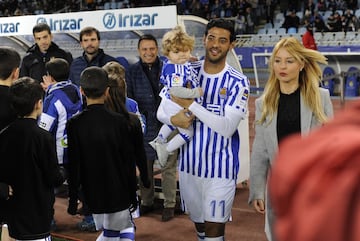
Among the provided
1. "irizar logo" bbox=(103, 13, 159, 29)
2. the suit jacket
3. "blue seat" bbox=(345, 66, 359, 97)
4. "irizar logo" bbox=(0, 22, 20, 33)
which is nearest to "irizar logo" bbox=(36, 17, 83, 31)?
"irizar logo" bbox=(0, 22, 20, 33)

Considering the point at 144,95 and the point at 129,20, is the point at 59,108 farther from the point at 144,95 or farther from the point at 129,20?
the point at 129,20

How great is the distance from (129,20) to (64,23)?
121 cm

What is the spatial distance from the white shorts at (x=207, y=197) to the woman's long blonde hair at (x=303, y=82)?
62cm

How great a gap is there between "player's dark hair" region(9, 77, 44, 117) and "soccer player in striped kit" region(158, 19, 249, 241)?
34.4 inches

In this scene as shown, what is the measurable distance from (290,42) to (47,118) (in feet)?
7.72

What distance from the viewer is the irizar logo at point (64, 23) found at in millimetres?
7215

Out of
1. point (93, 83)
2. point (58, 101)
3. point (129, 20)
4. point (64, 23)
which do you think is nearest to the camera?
point (93, 83)

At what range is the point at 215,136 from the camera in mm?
3469

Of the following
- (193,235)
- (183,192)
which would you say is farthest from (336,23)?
(183,192)

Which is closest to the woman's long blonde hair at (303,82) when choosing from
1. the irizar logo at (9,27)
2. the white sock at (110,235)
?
the white sock at (110,235)

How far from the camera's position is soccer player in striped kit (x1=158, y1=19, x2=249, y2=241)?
3408 mm

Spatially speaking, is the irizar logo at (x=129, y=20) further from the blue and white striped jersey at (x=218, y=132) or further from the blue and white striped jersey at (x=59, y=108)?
the blue and white striped jersey at (x=218, y=132)

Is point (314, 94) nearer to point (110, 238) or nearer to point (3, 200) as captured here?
point (110, 238)

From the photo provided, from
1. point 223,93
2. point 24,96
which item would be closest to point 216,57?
point 223,93
